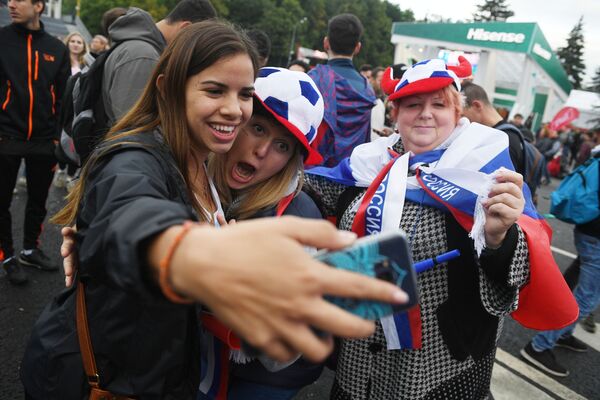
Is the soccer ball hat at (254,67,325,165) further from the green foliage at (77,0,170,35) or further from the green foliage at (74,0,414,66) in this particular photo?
the green foliage at (74,0,414,66)

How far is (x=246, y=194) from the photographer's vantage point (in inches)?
64.9

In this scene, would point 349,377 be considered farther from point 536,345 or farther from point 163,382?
point 536,345

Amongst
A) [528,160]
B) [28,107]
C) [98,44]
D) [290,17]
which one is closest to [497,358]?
[528,160]

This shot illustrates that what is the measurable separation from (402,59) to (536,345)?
87.6 feet

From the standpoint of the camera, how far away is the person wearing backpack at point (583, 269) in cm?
346

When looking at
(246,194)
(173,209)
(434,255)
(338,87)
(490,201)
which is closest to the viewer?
(173,209)

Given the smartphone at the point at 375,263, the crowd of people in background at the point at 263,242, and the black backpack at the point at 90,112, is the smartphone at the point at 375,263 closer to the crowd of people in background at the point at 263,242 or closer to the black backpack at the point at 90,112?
the crowd of people in background at the point at 263,242

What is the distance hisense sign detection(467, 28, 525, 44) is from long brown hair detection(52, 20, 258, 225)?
20580mm

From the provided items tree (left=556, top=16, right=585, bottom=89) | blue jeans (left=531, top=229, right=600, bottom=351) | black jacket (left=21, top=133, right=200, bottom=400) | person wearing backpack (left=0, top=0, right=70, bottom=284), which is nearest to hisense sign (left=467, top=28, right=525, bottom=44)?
blue jeans (left=531, top=229, right=600, bottom=351)

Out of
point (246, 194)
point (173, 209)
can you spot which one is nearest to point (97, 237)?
point (173, 209)

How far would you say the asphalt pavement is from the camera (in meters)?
2.77

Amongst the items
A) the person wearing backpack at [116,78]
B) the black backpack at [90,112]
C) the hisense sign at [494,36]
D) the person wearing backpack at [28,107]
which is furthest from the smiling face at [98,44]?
the hisense sign at [494,36]

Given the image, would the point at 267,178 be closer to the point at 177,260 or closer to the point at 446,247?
the point at 446,247

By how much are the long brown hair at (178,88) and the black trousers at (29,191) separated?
2692mm
